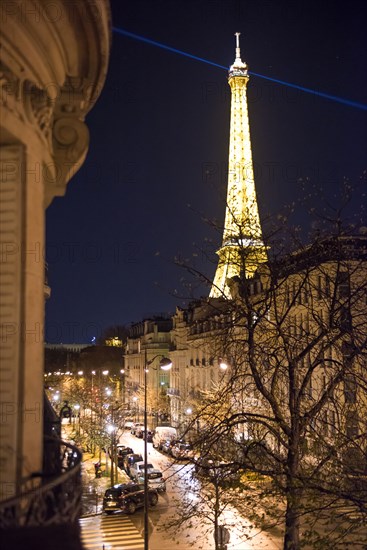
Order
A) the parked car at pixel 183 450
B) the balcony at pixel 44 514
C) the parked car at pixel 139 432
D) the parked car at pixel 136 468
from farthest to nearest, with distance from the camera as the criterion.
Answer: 1. the parked car at pixel 139 432
2. the parked car at pixel 136 468
3. the parked car at pixel 183 450
4. the balcony at pixel 44 514

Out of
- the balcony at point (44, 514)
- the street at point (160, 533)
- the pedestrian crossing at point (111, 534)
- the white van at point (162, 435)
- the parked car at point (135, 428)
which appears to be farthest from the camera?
the parked car at point (135, 428)

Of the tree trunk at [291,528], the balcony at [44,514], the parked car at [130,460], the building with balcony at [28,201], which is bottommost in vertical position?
the parked car at [130,460]

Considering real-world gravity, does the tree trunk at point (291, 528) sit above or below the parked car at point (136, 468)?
above

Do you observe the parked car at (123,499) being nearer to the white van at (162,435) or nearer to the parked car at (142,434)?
the white van at (162,435)

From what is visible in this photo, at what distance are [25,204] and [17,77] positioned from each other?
155 centimetres

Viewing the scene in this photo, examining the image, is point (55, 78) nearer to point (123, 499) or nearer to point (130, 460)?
point (123, 499)

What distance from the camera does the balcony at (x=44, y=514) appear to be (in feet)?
18.4

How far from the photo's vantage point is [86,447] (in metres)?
64.1

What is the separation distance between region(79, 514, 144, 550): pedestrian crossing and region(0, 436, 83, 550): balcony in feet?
70.7

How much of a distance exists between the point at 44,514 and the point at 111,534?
86.6ft

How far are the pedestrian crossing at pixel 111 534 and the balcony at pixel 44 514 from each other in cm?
2155

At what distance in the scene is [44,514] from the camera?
20.5ft

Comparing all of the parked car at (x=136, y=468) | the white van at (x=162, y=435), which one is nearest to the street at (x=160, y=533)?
the parked car at (x=136, y=468)

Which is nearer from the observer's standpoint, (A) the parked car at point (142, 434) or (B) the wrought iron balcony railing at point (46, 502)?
(B) the wrought iron balcony railing at point (46, 502)
